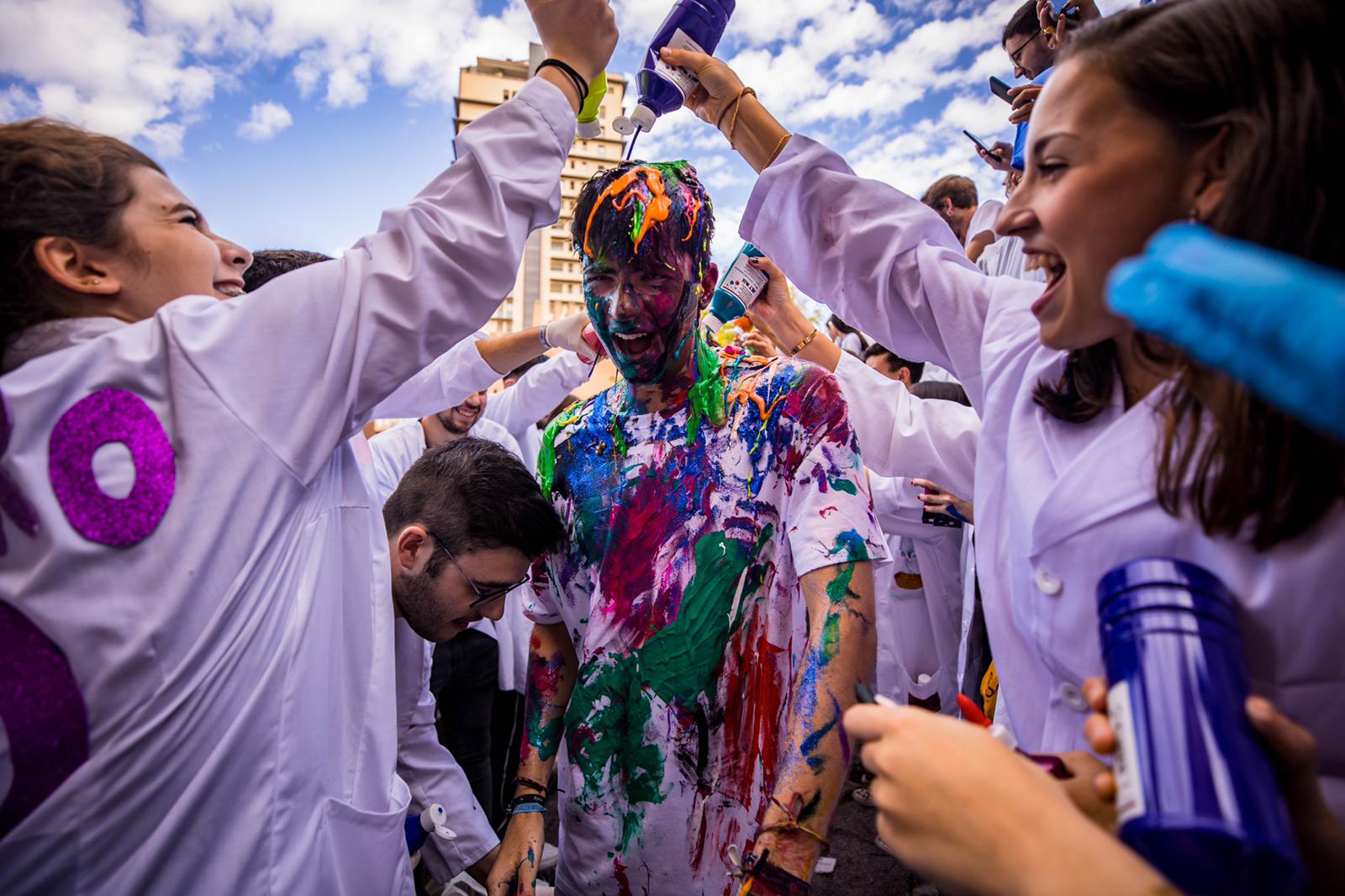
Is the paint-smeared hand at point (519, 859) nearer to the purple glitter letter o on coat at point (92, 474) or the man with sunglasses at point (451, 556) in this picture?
the man with sunglasses at point (451, 556)

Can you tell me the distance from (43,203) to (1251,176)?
198cm

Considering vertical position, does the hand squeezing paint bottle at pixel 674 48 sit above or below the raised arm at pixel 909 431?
above

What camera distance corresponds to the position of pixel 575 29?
5.69 ft

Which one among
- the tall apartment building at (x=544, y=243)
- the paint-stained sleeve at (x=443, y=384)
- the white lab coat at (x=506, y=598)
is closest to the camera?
Answer: the paint-stained sleeve at (x=443, y=384)

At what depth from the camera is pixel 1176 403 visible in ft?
3.17

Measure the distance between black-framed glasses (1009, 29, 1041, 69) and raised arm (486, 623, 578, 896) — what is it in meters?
3.60

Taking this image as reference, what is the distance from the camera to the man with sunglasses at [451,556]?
2.12 metres

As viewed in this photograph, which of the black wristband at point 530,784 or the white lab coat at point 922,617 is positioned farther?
the white lab coat at point 922,617

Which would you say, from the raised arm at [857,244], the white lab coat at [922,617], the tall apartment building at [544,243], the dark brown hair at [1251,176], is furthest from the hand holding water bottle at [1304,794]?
the tall apartment building at [544,243]

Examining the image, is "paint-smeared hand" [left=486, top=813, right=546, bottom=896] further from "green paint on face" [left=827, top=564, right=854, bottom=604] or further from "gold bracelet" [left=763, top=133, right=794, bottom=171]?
"gold bracelet" [left=763, top=133, right=794, bottom=171]

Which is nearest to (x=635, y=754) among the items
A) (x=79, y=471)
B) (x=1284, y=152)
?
(x=79, y=471)

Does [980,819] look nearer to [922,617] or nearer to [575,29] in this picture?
[575,29]

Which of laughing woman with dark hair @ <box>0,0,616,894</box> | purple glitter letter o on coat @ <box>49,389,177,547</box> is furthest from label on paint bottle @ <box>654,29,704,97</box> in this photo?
purple glitter letter o on coat @ <box>49,389,177,547</box>

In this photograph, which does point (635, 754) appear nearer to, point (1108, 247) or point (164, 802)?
point (164, 802)
